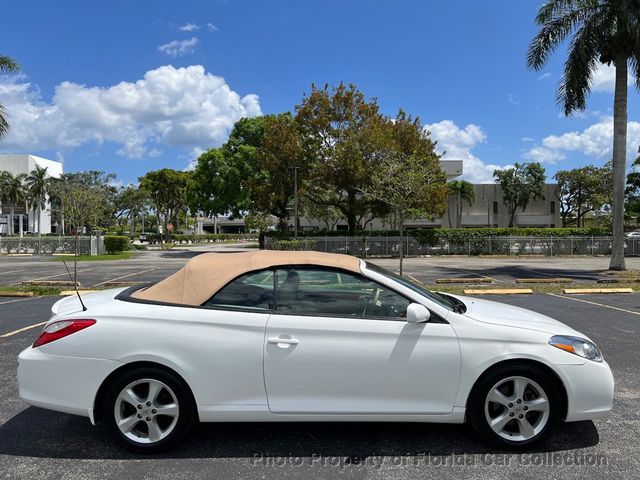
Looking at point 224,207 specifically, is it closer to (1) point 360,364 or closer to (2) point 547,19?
(2) point 547,19

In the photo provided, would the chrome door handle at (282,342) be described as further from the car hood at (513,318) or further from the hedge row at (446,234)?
the hedge row at (446,234)

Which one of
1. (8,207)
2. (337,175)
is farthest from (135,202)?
(337,175)

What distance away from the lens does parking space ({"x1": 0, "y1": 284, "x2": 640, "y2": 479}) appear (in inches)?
127

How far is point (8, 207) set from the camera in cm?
8119

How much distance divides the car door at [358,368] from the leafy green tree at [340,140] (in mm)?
28911

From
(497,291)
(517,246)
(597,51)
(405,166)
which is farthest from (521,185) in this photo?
(497,291)

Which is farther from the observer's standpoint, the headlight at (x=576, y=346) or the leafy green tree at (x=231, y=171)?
the leafy green tree at (x=231, y=171)

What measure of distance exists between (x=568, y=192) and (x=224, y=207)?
146 ft

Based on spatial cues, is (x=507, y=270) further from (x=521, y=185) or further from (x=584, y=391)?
(x=521, y=185)

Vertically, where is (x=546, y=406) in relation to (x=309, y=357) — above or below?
below

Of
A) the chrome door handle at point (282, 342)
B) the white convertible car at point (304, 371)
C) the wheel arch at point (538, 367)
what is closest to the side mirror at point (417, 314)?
the white convertible car at point (304, 371)

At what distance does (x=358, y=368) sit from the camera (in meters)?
3.40

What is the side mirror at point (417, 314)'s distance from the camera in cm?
342

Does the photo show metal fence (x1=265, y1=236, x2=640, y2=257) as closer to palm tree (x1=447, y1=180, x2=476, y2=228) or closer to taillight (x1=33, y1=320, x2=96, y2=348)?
palm tree (x1=447, y1=180, x2=476, y2=228)
